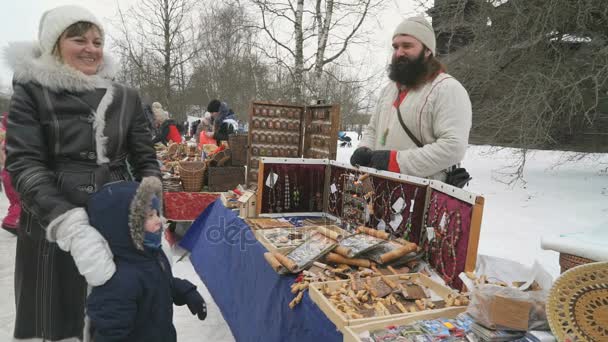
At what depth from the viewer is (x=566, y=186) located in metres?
7.78

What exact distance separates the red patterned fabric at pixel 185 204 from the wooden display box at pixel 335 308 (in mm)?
3115

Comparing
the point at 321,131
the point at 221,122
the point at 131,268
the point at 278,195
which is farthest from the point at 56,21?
the point at 221,122

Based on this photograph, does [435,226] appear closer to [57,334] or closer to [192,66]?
[57,334]

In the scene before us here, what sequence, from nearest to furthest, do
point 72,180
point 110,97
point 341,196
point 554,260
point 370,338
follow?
point 370,338 < point 72,180 < point 110,97 < point 341,196 < point 554,260

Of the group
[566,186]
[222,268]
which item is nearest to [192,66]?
[566,186]

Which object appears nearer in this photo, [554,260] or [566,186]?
[554,260]

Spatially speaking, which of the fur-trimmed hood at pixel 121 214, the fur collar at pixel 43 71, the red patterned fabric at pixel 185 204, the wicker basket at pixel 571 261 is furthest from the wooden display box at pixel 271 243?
the red patterned fabric at pixel 185 204

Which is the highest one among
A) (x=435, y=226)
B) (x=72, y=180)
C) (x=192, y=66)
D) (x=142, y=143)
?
(x=192, y=66)

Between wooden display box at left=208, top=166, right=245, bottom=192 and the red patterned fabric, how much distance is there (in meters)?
0.17

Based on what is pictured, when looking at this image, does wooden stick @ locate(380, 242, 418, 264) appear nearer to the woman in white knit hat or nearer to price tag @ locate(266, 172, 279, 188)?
the woman in white knit hat

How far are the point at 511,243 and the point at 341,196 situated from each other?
3.16 meters

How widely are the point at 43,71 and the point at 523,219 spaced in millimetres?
6225

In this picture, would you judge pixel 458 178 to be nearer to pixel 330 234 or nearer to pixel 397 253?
pixel 397 253

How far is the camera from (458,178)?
2012mm
